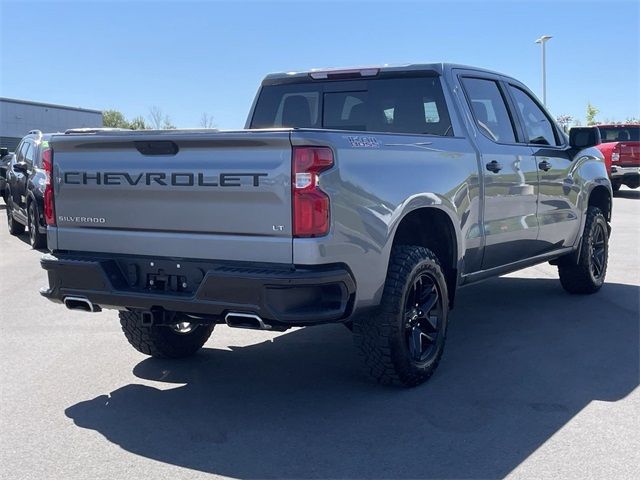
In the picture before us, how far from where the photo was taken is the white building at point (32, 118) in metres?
41.8

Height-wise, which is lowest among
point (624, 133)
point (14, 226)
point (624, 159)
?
point (14, 226)

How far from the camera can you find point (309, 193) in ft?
13.9

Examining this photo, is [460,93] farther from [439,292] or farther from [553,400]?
[553,400]

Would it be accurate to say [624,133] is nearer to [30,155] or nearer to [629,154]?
[629,154]

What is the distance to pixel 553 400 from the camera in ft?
16.1

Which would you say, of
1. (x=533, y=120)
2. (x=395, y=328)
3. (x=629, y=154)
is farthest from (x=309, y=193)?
(x=629, y=154)

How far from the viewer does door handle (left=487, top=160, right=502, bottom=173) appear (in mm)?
5982

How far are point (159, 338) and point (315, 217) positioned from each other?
206 cm

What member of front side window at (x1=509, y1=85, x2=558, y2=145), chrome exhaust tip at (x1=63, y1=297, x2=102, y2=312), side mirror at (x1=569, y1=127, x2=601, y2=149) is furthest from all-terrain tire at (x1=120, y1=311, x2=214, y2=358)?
side mirror at (x1=569, y1=127, x2=601, y2=149)

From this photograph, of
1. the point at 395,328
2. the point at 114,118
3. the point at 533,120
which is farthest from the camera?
the point at 114,118

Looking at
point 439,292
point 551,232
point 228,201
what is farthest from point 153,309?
point 551,232

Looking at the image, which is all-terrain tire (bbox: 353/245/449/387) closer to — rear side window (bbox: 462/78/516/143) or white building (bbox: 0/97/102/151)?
rear side window (bbox: 462/78/516/143)

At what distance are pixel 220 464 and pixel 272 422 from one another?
2.13 ft

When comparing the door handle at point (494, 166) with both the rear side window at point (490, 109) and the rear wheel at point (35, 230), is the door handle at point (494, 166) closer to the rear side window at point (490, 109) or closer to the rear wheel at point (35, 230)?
the rear side window at point (490, 109)
